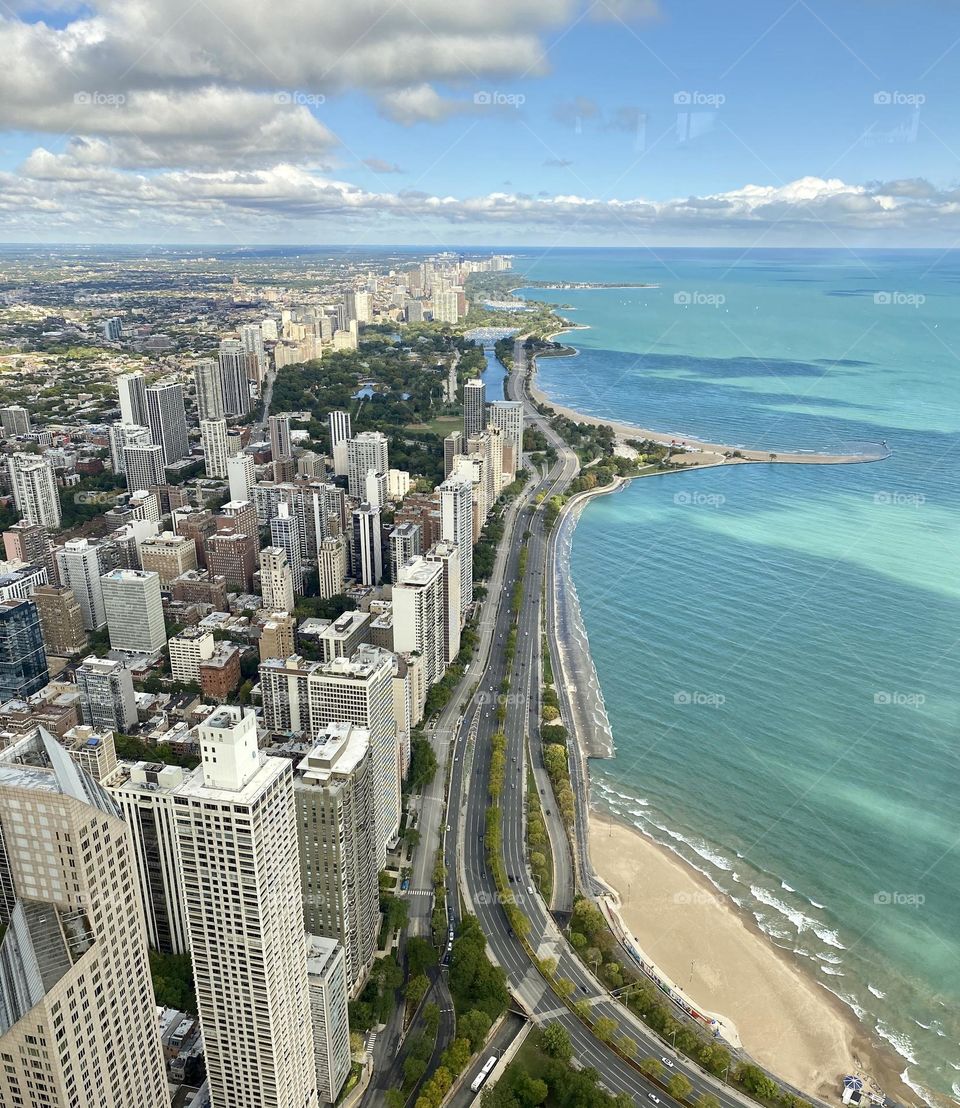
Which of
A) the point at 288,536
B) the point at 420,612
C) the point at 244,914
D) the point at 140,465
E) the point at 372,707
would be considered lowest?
the point at 288,536

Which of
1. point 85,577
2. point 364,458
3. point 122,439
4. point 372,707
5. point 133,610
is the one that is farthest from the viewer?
point 122,439

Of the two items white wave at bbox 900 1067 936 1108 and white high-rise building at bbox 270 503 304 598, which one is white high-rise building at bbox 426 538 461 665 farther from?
white wave at bbox 900 1067 936 1108

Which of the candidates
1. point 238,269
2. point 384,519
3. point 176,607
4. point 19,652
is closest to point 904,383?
point 384,519

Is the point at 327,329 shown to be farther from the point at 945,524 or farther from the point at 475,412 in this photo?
the point at 945,524

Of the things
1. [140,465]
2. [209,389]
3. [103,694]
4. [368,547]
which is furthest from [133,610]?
[209,389]

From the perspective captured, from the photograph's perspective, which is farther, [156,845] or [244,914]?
[156,845]

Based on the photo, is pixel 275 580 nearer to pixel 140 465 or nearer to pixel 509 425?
pixel 140 465

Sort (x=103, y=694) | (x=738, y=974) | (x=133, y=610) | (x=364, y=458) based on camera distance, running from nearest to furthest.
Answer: (x=738, y=974) < (x=103, y=694) < (x=133, y=610) < (x=364, y=458)
